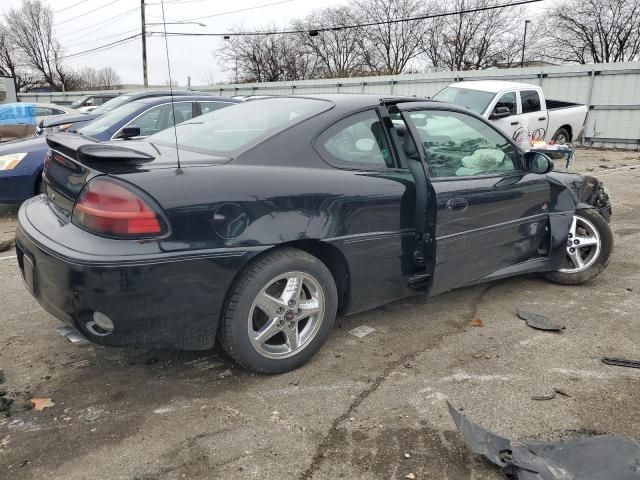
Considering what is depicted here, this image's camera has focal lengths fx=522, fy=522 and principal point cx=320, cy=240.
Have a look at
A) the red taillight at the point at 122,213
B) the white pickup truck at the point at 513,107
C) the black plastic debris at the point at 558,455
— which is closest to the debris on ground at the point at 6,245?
the red taillight at the point at 122,213

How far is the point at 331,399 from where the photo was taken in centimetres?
270

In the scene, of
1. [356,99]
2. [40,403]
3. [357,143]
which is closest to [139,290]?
[40,403]

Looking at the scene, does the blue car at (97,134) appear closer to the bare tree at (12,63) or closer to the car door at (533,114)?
the car door at (533,114)

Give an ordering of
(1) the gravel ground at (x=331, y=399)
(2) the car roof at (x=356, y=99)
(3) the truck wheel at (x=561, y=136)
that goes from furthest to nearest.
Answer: (3) the truck wheel at (x=561, y=136), (2) the car roof at (x=356, y=99), (1) the gravel ground at (x=331, y=399)

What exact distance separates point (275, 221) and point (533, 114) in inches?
424

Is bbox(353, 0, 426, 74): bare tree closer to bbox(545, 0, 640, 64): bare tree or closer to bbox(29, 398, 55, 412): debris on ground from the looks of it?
bbox(545, 0, 640, 64): bare tree

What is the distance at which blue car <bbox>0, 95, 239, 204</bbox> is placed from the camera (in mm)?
6223

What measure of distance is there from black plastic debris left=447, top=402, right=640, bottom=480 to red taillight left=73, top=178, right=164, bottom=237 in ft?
5.29

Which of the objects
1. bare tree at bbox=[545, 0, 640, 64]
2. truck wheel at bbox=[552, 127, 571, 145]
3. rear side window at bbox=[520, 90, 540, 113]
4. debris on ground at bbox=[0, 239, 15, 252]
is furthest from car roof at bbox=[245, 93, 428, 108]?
bare tree at bbox=[545, 0, 640, 64]

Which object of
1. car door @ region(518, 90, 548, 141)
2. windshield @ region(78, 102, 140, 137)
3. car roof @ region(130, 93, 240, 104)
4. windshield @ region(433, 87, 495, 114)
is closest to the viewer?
windshield @ region(78, 102, 140, 137)

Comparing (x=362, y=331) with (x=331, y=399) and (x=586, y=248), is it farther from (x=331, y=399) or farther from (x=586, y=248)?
(x=586, y=248)

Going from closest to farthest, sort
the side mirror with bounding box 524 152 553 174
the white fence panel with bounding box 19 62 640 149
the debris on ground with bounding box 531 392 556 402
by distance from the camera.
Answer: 1. the debris on ground with bounding box 531 392 556 402
2. the side mirror with bounding box 524 152 553 174
3. the white fence panel with bounding box 19 62 640 149

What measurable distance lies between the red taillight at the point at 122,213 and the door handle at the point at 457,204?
1.80 metres

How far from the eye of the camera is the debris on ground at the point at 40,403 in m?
2.61
